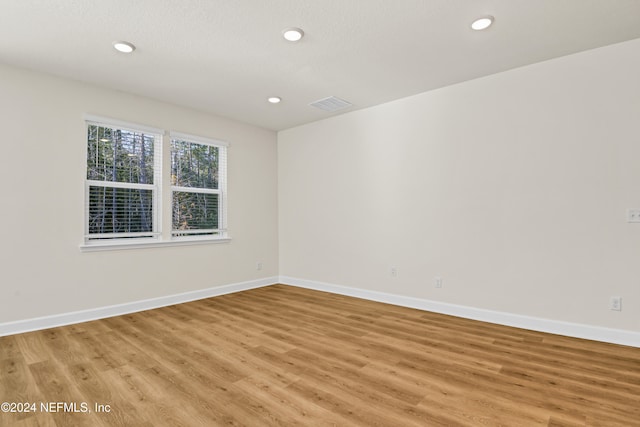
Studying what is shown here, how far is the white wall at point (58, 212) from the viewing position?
3.14 metres

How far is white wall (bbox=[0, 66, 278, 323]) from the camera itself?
3.14 m

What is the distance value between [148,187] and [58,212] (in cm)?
97

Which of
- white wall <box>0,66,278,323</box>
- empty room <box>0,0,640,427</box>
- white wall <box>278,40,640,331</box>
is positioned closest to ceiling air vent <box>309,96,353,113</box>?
empty room <box>0,0,640,427</box>

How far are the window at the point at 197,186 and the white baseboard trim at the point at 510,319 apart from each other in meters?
2.24

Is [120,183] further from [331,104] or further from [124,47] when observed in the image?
[331,104]

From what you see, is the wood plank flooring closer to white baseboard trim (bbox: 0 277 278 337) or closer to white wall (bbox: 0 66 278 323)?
white baseboard trim (bbox: 0 277 278 337)

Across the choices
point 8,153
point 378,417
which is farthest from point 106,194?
point 378,417

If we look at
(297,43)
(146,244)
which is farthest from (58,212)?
(297,43)

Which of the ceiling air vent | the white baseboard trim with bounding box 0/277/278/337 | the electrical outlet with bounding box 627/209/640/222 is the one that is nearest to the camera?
the electrical outlet with bounding box 627/209/640/222

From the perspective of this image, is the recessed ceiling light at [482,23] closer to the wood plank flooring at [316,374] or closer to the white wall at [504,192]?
the white wall at [504,192]

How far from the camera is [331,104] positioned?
4.36m

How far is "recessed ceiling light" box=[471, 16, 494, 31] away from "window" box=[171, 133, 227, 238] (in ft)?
11.9

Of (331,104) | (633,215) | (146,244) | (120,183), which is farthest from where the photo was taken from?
(331,104)

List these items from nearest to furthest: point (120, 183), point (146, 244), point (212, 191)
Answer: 1. point (120, 183)
2. point (146, 244)
3. point (212, 191)
